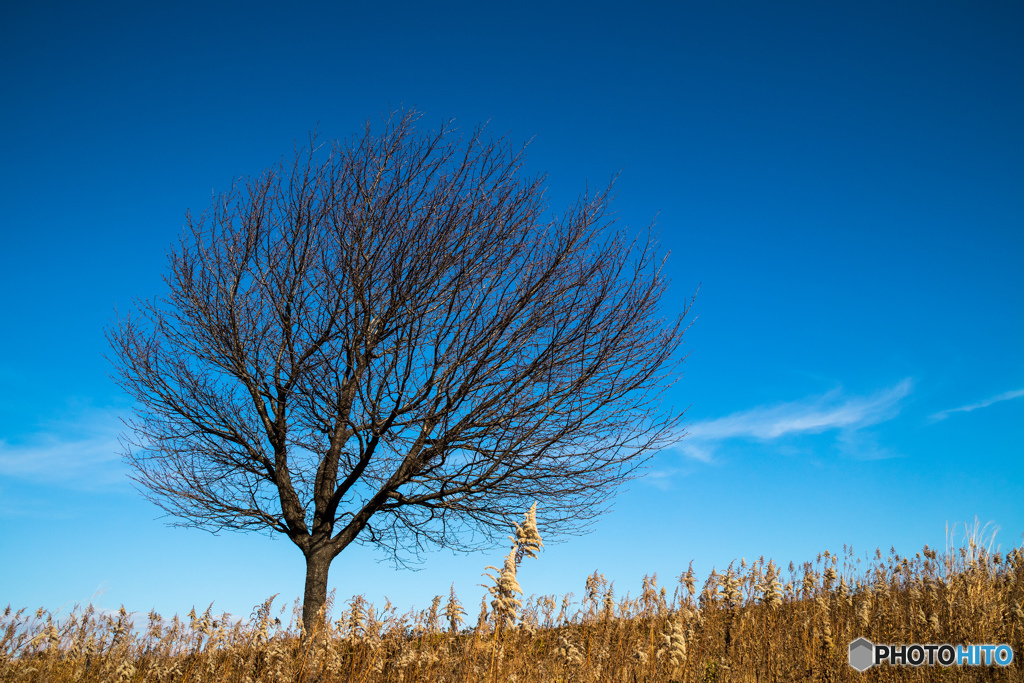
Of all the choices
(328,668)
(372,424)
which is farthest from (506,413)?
(328,668)

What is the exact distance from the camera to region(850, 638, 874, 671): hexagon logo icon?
5945 mm

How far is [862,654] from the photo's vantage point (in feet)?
20.7

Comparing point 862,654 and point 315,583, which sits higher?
point 315,583

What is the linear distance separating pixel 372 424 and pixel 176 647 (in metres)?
3.30

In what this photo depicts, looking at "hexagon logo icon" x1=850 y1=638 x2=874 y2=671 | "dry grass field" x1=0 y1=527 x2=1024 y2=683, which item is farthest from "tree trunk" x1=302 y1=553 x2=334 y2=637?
"hexagon logo icon" x1=850 y1=638 x2=874 y2=671

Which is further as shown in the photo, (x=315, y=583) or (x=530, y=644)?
(x=315, y=583)

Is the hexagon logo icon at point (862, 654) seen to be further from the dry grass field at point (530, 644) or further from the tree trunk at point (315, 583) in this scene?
the tree trunk at point (315, 583)

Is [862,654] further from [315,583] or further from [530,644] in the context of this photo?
[315,583]

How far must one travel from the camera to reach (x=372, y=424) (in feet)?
27.4

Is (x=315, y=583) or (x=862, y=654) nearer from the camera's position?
(x=862, y=654)

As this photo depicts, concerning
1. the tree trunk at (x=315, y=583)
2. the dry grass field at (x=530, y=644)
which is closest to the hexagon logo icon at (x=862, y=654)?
the dry grass field at (x=530, y=644)

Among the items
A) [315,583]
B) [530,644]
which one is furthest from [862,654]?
[315,583]

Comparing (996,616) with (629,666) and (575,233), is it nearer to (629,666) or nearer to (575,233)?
(629,666)

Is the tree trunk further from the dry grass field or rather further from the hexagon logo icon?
the hexagon logo icon
